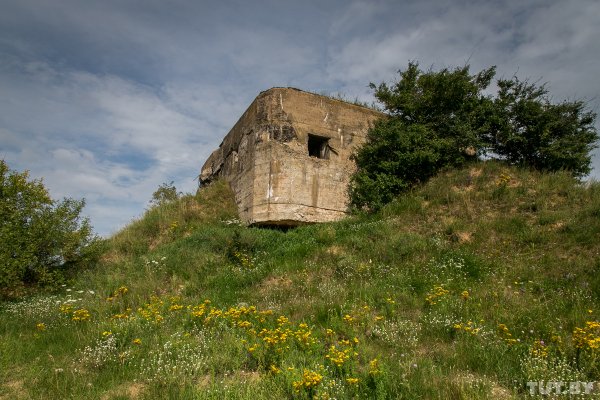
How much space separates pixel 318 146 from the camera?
13.1 m

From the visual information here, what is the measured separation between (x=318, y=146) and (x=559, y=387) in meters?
9.83

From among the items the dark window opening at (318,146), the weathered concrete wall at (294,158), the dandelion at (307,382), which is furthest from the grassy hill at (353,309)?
the dark window opening at (318,146)

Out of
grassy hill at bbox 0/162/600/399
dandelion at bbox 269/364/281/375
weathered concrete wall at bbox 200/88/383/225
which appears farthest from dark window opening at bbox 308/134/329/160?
dandelion at bbox 269/364/281/375

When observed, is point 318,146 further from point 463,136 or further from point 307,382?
point 307,382

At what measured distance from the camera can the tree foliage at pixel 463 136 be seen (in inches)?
464

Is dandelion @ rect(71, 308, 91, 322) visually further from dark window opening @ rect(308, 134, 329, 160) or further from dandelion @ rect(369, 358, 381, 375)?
dark window opening @ rect(308, 134, 329, 160)

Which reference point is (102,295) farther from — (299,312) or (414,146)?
(414,146)

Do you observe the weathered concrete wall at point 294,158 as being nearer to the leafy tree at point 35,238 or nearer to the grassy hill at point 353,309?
A: the grassy hill at point 353,309

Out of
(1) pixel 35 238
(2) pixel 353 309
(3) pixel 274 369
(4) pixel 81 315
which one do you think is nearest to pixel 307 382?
(3) pixel 274 369

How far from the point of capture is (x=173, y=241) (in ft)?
39.4

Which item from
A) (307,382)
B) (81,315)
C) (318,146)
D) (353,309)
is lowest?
(307,382)

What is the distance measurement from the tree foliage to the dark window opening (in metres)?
1.00

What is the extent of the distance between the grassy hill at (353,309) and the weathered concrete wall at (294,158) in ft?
3.03

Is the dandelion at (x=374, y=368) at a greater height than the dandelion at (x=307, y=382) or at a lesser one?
greater
